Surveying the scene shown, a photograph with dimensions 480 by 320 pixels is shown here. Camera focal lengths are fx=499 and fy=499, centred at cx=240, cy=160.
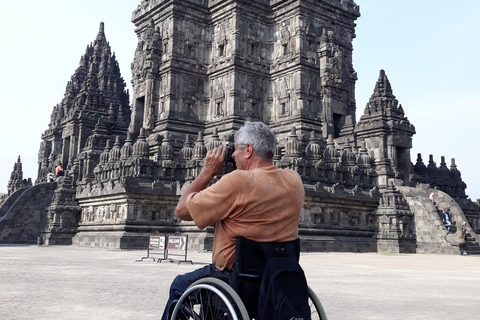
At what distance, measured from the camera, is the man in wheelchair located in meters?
3.95

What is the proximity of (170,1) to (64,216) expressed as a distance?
18.7m

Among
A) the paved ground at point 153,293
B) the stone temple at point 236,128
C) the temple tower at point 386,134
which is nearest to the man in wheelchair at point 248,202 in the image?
the paved ground at point 153,293

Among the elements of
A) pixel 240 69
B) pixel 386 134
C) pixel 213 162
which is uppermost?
pixel 240 69

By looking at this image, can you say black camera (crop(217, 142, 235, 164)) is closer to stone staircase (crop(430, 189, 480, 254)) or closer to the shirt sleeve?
the shirt sleeve

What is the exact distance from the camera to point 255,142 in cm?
424

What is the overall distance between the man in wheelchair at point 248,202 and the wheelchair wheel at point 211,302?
0.62 ft

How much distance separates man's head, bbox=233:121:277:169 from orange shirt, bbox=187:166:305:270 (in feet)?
0.73

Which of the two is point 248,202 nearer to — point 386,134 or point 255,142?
point 255,142

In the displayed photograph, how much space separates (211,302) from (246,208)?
0.80 m

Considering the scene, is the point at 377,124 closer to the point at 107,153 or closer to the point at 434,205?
the point at 434,205

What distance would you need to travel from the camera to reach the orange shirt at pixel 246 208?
394 cm

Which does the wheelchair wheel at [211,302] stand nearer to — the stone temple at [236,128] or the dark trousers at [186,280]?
the dark trousers at [186,280]

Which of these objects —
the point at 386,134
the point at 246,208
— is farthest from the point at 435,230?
the point at 246,208

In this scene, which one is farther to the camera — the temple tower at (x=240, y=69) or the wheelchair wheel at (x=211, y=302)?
the temple tower at (x=240, y=69)
